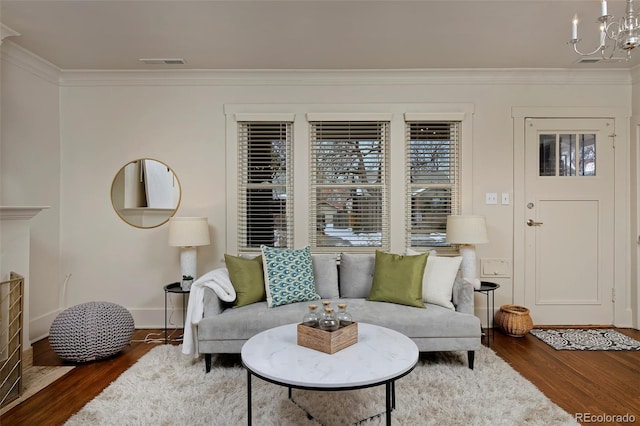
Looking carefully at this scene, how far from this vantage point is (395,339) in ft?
7.04

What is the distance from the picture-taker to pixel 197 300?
2816 mm

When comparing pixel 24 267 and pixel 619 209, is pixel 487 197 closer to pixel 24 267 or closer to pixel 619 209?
pixel 619 209

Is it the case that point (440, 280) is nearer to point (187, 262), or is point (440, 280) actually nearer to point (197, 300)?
point (197, 300)

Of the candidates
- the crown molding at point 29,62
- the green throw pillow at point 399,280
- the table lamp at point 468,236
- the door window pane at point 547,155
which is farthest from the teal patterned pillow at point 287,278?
the crown molding at point 29,62

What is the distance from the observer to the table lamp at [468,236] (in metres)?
3.35

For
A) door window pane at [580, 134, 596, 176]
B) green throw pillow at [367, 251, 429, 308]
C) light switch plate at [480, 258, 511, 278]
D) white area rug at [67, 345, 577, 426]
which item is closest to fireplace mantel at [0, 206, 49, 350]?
white area rug at [67, 345, 577, 426]

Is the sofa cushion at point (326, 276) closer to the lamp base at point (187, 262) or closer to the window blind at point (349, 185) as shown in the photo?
the window blind at point (349, 185)

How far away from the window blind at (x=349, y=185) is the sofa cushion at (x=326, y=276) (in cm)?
55

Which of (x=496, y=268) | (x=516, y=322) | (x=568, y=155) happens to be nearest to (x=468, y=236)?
(x=496, y=268)

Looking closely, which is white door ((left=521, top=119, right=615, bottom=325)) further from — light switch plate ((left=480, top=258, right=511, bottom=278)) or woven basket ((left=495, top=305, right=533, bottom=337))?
woven basket ((left=495, top=305, right=533, bottom=337))

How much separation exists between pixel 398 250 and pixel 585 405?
6.40 feet

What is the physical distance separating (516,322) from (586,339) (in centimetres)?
61

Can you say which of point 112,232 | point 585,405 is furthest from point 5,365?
point 585,405
